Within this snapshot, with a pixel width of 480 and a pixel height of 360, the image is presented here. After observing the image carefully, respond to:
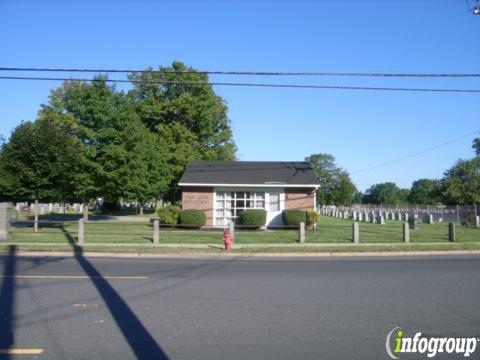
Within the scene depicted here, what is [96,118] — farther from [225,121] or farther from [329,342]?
[329,342]

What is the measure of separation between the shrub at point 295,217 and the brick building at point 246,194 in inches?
47.1

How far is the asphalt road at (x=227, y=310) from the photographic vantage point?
18.4ft

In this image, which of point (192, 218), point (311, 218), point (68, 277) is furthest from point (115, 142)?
point (68, 277)

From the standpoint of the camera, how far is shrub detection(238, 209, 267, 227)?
25.9m

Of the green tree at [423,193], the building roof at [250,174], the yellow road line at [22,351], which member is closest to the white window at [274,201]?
the building roof at [250,174]

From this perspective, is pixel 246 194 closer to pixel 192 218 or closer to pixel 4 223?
pixel 192 218

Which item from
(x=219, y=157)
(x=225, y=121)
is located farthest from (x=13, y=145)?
(x=225, y=121)

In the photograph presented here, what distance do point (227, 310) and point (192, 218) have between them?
19.0 m

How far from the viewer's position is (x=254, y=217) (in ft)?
85.0

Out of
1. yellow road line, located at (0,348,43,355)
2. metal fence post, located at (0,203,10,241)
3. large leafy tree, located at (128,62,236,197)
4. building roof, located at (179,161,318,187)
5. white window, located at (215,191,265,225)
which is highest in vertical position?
large leafy tree, located at (128,62,236,197)

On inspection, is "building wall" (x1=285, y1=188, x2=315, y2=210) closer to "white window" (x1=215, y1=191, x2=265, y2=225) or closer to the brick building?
the brick building

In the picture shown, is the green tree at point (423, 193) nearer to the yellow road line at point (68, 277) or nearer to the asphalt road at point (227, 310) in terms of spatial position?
the asphalt road at point (227, 310)

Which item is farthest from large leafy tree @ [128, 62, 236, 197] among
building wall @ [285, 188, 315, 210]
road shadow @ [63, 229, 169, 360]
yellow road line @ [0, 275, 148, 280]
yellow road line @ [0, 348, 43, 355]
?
yellow road line @ [0, 348, 43, 355]

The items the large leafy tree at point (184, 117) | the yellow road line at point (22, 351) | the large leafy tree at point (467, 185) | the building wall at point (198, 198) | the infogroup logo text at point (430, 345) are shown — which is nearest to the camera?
the yellow road line at point (22, 351)
